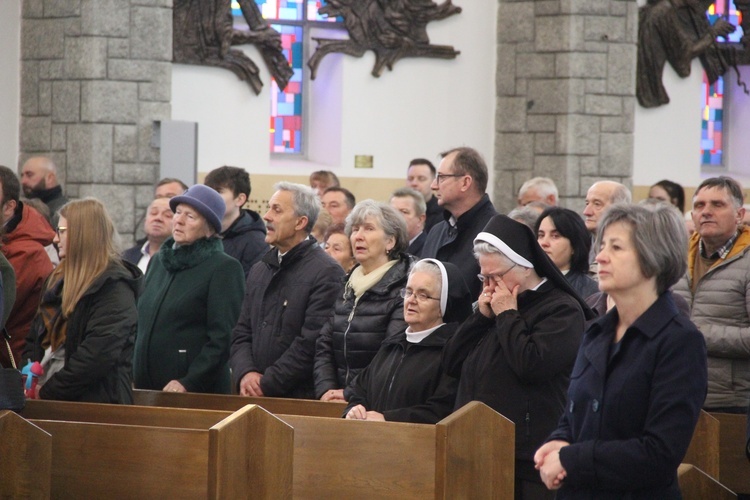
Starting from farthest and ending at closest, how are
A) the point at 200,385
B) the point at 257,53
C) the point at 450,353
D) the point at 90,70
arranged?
the point at 257,53
the point at 90,70
the point at 200,385
the point at 450,353

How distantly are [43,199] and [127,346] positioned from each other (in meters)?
4.01

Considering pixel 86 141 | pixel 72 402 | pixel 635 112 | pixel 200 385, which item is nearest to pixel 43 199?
pixel 86 141

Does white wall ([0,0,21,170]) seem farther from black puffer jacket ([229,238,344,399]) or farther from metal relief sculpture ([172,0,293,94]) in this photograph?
black puffer jacket ([229,238,344,399])

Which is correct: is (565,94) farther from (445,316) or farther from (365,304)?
(445,316)

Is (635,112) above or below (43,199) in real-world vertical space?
above

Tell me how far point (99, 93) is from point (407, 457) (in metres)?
6.12

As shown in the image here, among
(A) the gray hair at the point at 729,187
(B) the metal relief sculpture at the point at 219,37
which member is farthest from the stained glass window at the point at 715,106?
(A) the gray hair at the point at 729,187

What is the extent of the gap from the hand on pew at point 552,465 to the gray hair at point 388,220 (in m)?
2.15

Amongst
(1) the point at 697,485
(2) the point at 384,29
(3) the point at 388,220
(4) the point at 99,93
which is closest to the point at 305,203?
(3) the point at 388,220

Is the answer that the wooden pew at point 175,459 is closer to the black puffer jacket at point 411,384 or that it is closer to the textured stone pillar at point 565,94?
the black puffer jacket at point 411,384

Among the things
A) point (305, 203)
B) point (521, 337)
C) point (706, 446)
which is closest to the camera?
point (521, 337)

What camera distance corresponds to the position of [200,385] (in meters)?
5.67

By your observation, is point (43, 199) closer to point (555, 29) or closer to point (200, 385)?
point (200, 385)

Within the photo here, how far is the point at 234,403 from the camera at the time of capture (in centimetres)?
529
